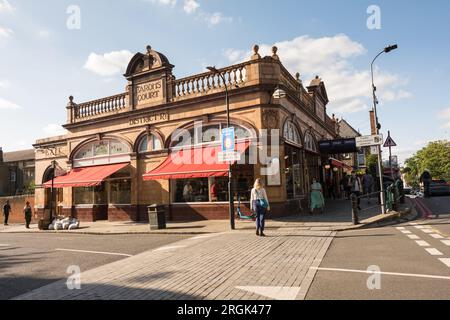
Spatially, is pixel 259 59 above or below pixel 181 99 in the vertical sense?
above

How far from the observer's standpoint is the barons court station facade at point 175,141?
16047 millimetres

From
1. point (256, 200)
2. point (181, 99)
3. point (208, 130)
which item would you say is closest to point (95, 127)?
point (181, 99)

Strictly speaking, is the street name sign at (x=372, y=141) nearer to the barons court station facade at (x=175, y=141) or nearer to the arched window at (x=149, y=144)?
the barons court station facade at (x=175, y=141)

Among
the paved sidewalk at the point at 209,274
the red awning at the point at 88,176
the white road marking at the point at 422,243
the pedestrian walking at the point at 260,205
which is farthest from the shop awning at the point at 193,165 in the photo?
the white road marking at the point at 422,243

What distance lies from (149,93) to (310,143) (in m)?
10.9

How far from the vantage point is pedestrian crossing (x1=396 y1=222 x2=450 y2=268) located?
7.18 metres

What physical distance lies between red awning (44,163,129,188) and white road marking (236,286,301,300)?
1459cm

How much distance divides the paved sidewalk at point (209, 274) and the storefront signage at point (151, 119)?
33.5ft

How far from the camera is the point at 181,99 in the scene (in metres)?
17.9

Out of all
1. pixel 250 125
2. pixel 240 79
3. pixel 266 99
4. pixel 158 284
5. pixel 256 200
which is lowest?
pixel 158 284

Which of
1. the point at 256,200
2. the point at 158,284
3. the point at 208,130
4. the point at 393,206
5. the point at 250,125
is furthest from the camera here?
the point at 208,130

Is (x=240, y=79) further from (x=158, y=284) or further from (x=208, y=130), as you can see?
(x=158, y=284)
